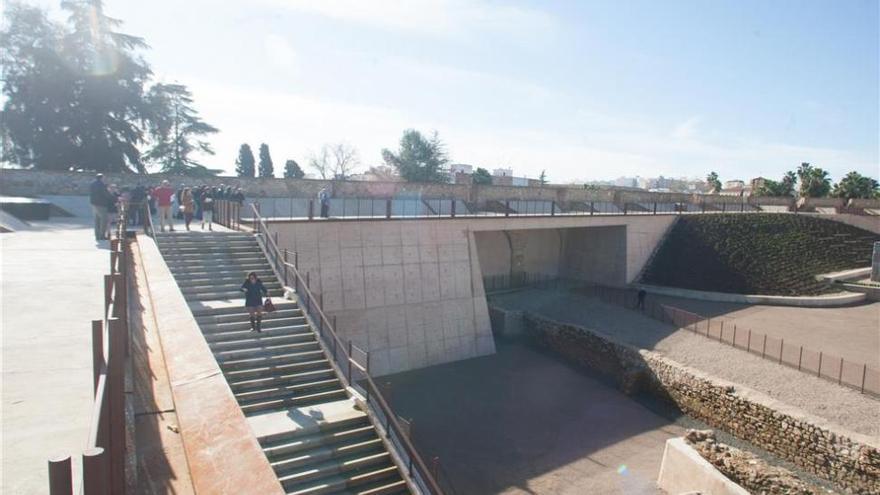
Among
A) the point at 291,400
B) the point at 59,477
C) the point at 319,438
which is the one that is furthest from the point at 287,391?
the point at 59,477

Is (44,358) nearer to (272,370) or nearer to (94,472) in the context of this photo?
(94,472)

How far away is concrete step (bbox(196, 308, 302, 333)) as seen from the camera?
1199 centimetres

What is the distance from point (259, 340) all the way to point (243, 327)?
596mm

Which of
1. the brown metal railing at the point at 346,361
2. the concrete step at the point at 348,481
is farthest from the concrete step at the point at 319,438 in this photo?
the concrete step at the point at 348,481

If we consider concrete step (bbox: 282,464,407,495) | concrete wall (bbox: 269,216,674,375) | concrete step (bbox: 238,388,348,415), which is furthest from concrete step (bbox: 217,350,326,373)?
concrete wall (bbox: 269,216,674,375)

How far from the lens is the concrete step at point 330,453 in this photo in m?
9.30

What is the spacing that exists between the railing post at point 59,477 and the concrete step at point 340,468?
26.4 ft

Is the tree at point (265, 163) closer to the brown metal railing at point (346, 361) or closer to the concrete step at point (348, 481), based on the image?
the brown metal railing at point (346, 361)

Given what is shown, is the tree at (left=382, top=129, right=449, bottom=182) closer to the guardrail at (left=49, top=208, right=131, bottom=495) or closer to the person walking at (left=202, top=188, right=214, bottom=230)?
Answer: the person walking at (left=202, top=188, right=214, bottom=230)

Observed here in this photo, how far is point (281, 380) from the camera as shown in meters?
11.3

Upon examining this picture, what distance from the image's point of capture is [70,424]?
4195 mm

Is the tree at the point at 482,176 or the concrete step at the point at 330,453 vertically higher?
the tree at the point at 482,176

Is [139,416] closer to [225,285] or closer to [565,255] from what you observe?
[225,285]

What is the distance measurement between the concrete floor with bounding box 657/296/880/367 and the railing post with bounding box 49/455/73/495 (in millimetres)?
20355
